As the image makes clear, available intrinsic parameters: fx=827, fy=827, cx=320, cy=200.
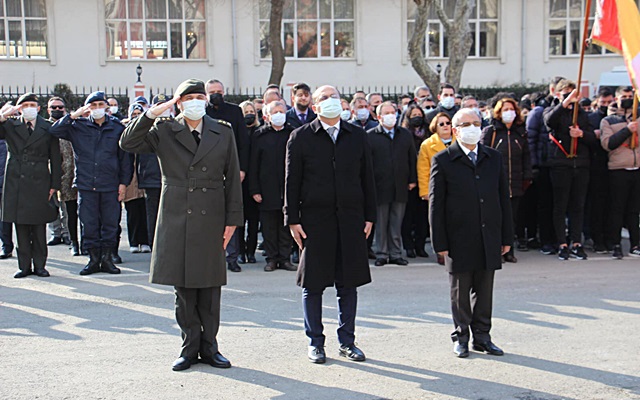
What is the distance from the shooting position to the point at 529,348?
6.88 m

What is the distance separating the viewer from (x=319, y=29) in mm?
28719

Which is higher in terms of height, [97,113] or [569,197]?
[97,113]

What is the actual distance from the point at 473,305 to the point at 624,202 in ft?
18.2

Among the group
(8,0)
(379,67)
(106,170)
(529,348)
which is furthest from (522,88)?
(529,348)

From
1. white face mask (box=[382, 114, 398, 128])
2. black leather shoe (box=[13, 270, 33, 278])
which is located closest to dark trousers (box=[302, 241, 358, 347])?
white face mask (box=[382, 114, 398, 128])

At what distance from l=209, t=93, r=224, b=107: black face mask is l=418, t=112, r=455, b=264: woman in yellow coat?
2770 mm

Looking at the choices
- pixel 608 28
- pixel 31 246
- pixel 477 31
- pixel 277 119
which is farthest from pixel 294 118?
pixel 477 31

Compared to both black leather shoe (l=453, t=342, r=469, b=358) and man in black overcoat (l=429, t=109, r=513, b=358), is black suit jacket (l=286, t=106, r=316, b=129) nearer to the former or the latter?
Result: man in black overcoat (l=429, t=109, r=513, b=358)

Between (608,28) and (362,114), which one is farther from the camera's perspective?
(362,114)

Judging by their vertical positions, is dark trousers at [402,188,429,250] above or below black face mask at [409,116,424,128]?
below

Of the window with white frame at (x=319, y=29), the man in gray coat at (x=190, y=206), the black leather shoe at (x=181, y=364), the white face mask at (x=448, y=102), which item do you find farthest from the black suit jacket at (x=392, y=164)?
the window with white frame at (x=319, y=29)

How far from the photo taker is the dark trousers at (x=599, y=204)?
1166 cm

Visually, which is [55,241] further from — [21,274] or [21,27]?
[21,27]

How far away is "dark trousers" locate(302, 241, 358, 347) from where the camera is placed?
6559 mm
